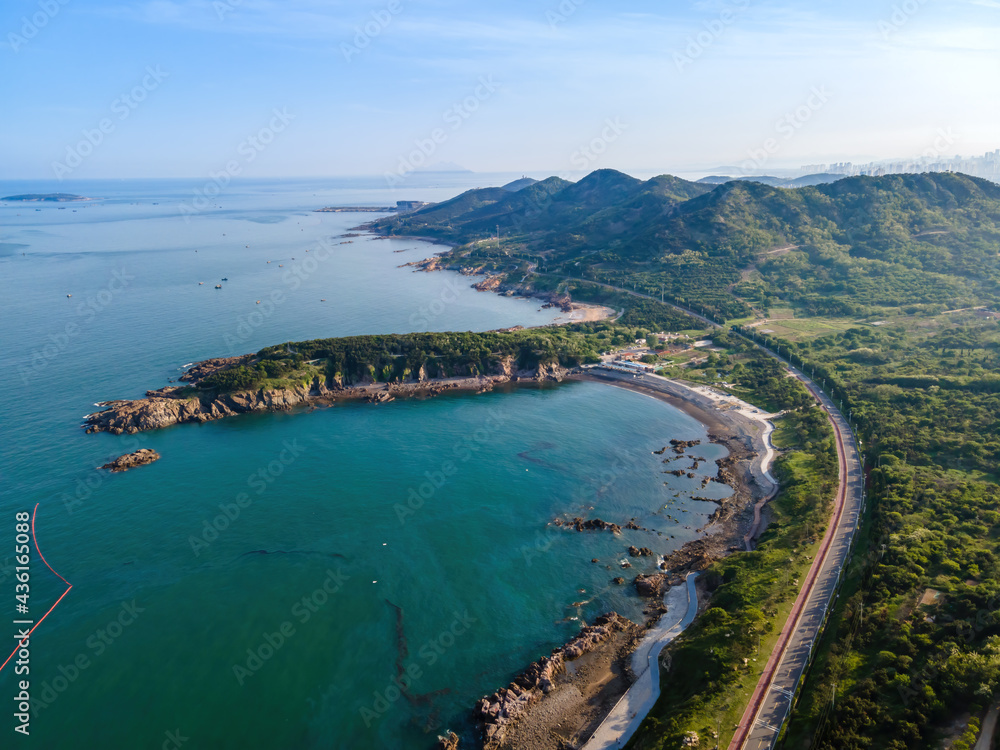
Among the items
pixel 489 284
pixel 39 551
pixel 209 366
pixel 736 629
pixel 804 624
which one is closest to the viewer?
pixel 736 629

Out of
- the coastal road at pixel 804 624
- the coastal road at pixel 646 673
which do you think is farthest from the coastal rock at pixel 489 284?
the coastal road at pixel 646 673

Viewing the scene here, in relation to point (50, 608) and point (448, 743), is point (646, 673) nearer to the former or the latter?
point (448, 743)

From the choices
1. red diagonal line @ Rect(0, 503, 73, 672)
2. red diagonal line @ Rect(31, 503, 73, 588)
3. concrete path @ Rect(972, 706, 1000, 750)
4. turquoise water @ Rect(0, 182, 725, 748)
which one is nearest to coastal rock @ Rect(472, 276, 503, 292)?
turquoise water @ Rect(0, 182, 725, 748)

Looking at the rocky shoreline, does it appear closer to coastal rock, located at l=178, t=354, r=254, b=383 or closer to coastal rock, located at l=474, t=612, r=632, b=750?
coastal rock, located at l=474, t=612, r=632, b=750

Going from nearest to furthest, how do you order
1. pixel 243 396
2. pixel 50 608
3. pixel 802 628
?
pixel 802 628 < pixel 50 608 < pixel 243 396

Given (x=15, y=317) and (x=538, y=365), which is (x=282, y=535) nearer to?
(x=538, y=365)

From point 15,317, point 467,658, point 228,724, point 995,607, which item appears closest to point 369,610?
point 467,658

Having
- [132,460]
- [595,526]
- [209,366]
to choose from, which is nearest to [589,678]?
[595,526]
